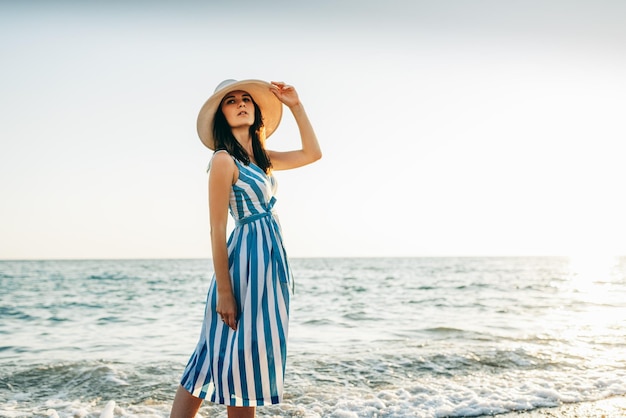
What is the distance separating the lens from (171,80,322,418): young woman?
271 cm

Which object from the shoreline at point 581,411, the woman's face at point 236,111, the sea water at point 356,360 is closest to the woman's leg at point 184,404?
the woman's face at point 236,111

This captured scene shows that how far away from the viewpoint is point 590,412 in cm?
468

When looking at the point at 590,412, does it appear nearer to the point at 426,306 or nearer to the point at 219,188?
the point at 219,188

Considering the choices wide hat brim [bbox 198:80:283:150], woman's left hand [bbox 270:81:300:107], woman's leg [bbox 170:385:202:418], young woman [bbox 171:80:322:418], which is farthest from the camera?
woman's left hand [bbox 270:81:300:107]

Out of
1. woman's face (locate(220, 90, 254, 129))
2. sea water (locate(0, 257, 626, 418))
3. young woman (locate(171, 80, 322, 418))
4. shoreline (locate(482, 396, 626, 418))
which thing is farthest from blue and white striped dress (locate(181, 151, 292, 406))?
shoreline (locate(482, 396, 626, 418))

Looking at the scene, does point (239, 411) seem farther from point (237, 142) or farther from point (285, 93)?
point (285, 93)

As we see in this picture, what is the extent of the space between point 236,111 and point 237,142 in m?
0.17

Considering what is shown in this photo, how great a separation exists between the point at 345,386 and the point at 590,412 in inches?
85.6

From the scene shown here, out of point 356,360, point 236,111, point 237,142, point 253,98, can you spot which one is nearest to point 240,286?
point 237,142

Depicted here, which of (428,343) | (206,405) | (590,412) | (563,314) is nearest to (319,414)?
(206,405)

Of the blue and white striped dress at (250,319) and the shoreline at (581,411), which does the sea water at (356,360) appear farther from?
the blue and white striped dress at (250,319)

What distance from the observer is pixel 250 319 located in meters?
2.72

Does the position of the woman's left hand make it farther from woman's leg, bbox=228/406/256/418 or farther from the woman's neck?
woman's leg, bbox=228/406/256/418

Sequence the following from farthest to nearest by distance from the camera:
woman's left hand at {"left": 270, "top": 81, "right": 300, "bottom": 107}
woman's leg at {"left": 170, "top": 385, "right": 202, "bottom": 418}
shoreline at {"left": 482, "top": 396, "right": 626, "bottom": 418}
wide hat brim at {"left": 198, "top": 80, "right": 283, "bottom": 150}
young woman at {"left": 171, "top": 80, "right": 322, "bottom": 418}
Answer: shoreline at {"left": 482, "top": 396, "right": 626, "bottom": 418} < woman's left hand at {"left": 270, "top": 81, "right": 300, "bottom": 107} < wide hat brim at {"left": 198, "top": 80, "right": 283, "bottom": 150} < woman's leg at {"left": 170, "top": 385, "right": 202, "bottom": 418} < young woman at {"left": 171, "top": 80, "right": 322, "bottom": 418}
